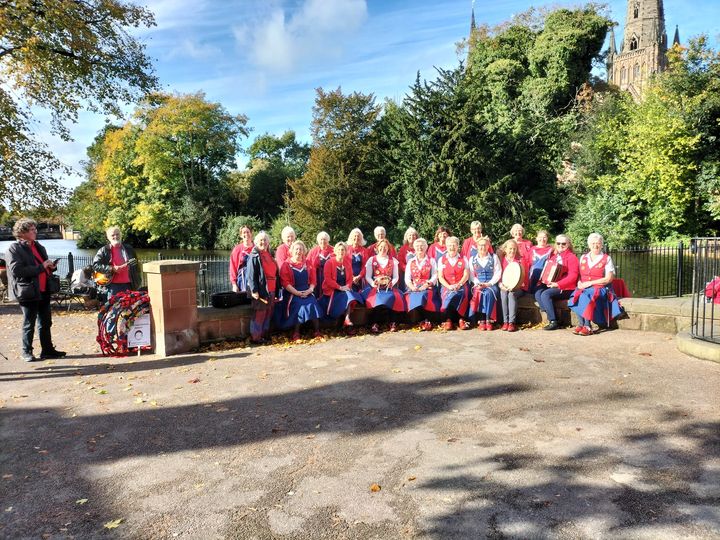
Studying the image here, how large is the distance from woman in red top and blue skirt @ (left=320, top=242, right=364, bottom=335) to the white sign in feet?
9.17

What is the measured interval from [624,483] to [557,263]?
5.81 m

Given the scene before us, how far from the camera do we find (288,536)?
3129 mm

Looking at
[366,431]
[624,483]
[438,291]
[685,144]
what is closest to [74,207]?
[438,291]

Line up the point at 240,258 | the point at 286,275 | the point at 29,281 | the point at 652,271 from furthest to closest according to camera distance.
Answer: the point at 652,271 → the point at 240,258 → the point at 286,275 → the point at 29,281

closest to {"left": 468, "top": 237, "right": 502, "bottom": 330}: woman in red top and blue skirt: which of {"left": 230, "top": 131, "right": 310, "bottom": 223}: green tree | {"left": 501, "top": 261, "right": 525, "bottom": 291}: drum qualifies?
{"left": 501, "top": 261, "right": 525, "bottom": 291}: drum

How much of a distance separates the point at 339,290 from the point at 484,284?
98.5 inches

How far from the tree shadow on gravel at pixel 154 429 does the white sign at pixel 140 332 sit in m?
2.55

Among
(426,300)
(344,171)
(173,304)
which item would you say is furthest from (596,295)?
(344,171)

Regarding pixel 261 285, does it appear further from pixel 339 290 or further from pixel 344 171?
pixel 344 171

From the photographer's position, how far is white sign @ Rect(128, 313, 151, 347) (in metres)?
8.09

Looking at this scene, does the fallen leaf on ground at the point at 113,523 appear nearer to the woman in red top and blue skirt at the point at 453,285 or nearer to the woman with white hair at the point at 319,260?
the woman with white hair at the point at 319,260

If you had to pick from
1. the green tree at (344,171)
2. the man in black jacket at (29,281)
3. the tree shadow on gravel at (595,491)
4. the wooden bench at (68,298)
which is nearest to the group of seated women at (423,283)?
the man in black jacket at (29,281)

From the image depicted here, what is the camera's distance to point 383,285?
9.41m

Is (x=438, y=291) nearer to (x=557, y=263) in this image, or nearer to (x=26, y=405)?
(x=557, y=263)
